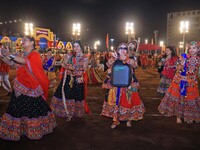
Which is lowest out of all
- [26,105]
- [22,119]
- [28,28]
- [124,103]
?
[22,119]

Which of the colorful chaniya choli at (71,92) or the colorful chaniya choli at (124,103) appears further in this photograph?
the colorful chaniya choli at (71,92)

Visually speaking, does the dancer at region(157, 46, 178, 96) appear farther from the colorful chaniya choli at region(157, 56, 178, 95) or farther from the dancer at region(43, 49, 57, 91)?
the dancer at region(43, 49, 57, 91)

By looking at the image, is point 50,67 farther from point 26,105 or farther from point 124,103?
point 26,105

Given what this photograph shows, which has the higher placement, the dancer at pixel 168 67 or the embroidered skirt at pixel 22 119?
the dancer at pixel 168 67

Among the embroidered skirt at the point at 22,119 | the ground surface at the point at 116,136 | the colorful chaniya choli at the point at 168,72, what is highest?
the colorful chaniya choli at the point at 168,72

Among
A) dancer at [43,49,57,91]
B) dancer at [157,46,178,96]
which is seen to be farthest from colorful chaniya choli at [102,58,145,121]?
dancer at [43,49,57,91]

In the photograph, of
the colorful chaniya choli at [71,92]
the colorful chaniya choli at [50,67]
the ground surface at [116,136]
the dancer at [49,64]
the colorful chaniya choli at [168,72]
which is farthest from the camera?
the colorful chaniya choli at [50,67]

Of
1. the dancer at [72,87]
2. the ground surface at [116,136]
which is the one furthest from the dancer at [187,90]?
the dancer at [72,87]

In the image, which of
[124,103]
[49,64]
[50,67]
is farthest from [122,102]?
[50,67]

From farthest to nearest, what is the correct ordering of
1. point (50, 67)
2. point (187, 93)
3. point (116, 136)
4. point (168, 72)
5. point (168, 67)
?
point (50, 67) → point (168, 72) → point (168, 67) → point (187, 93) → point (116, 136)

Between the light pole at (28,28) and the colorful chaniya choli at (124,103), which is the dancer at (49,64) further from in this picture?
the light pole at (28,28)

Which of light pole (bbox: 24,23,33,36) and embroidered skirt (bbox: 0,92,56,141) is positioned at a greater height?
light pole (bbox: 24,23,33,36)

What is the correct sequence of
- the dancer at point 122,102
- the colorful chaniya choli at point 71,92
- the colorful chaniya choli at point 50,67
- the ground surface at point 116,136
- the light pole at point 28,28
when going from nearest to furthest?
the ground surface at point 116,136
the dancer at point 122,102
the colorful chaniya choli at point 71,92
the colorful chaniya choli at point 50,67
the light pole at point 28,28

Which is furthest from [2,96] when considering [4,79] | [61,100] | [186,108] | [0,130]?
[186,108]
